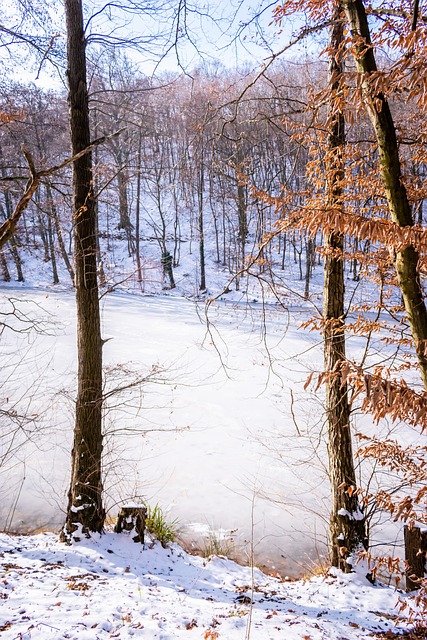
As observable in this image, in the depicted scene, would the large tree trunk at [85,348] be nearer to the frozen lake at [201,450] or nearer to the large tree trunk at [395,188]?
the frozen lake at [201,450]

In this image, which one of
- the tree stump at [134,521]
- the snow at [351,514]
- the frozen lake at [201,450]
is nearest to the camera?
the snow at [351,514]

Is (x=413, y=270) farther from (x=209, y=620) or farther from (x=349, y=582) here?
(x=349, y=582)

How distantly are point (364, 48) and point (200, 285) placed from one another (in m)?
20.6

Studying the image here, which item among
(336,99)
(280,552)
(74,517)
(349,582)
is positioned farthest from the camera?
(280,552)

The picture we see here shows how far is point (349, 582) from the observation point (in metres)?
4.39

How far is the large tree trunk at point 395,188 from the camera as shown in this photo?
2.00 m

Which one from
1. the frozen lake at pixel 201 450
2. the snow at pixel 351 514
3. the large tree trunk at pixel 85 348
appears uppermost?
the large tree trunk at pixel 85 348

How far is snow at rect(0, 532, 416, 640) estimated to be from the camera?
10.0 ft

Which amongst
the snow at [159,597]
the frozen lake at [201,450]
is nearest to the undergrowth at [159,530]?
the snow at [159,597]

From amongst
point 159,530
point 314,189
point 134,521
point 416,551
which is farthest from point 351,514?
point 314,189

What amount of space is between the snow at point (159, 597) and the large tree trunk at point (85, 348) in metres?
0.39

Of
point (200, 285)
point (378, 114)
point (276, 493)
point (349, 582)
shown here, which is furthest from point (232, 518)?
point (200, 285)

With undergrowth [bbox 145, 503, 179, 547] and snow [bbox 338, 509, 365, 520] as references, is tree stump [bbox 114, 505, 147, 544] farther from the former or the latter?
snow [bbox 338, 509, 365, 520]

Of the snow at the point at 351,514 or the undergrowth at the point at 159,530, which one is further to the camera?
the undergrowth at the point at 159,530
